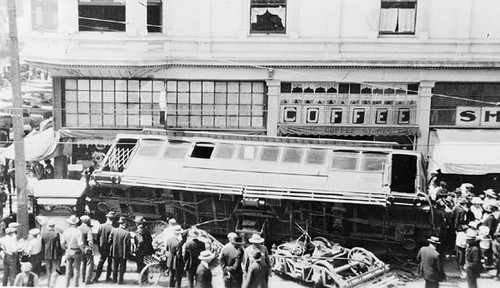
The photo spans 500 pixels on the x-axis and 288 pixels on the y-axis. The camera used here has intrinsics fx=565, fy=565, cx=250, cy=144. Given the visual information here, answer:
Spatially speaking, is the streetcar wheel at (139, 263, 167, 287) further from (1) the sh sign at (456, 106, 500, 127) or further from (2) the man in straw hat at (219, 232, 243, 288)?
(1) the sh sign at (456, 106, 500, 127)

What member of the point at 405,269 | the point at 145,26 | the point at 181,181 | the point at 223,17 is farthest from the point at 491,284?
the point at 145,26

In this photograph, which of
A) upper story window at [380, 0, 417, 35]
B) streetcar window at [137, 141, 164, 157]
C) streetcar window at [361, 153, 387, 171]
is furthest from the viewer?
upper story window at [380, 0, 417, 35]

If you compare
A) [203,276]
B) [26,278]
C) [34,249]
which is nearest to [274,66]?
[203,276]

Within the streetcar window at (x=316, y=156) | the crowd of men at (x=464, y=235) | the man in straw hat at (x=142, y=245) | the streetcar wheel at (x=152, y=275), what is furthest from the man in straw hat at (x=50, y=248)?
the crowd of men at (x=464, y=235)

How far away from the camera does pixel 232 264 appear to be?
9227 millimetres

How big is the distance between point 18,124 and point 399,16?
→ 30.8ft

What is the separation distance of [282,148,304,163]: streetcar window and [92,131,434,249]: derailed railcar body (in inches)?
0.8

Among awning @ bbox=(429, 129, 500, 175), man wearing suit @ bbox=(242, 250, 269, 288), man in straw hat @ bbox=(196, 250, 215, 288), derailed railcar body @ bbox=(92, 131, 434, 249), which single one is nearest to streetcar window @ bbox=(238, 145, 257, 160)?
derailed railcar body @ bbox=(92, 131, 434, 249)

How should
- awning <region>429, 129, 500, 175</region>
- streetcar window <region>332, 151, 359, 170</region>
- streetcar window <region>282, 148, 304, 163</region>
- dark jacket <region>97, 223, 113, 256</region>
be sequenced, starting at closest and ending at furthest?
1. dark jacket <region>97, 223, 113, 256</region>
2. streetcar window <region>332, 151, 359, 170</region>
3. streetcar window <region>282, 148, 304, 163</region>
4. awning <region>429, 129, 500, 175</region>

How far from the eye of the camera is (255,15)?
14.8 m

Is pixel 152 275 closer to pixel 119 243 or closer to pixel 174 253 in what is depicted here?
Result: pixel 119 243

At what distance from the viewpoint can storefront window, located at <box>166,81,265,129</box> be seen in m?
15.4

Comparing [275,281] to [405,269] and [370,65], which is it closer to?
[405,269]

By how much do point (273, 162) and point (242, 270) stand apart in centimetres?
324
